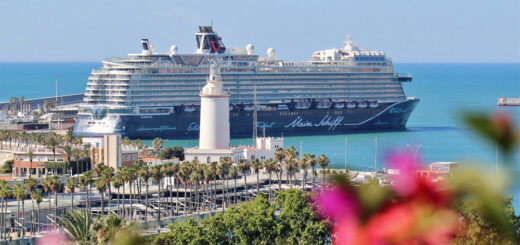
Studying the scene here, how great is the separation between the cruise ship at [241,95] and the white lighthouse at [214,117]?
32.6m

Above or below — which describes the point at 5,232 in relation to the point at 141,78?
below

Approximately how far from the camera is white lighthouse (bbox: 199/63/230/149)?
68119 millimetres

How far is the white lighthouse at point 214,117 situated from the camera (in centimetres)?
6812

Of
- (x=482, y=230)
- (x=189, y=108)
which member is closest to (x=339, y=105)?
(x=189, y=108)

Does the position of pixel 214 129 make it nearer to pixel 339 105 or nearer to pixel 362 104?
pixel 339 105

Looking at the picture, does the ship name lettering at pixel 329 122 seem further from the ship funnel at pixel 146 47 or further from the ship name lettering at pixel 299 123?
the ship funnel at pixel 146 47

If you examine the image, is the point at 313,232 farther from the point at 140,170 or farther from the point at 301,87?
the point at 301,87

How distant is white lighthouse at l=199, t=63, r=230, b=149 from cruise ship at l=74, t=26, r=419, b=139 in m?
32.6

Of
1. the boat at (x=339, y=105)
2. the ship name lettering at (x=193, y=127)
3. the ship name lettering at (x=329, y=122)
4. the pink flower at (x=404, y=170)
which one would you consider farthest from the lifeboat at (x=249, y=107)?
the pink flower at (x=404, y=170)

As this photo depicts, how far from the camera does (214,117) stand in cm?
6806

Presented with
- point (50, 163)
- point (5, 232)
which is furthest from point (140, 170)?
point (50, 163)

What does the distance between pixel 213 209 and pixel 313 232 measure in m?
17.8

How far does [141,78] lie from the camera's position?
105625 mm

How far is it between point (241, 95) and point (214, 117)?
39581mm
